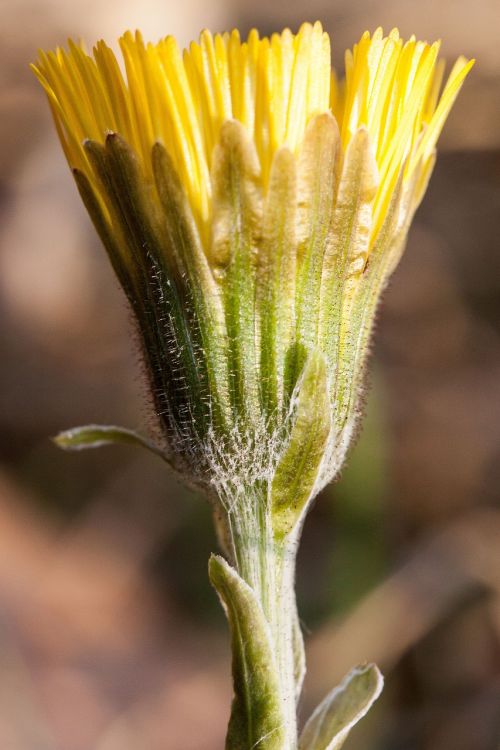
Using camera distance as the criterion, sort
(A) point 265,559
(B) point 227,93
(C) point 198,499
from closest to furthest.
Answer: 1. (B) point 227,93
2. (A) point 265,559
3. (C) point 198,499

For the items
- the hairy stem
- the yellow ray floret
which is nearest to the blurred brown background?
the hairy stem

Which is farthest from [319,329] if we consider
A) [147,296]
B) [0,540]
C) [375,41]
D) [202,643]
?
[0,540]

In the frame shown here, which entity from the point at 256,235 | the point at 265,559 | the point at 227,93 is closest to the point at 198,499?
the point at 265,559

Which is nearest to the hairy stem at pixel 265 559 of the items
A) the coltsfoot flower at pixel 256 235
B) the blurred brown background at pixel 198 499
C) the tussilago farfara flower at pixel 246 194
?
the coltsfoot flower at pixel 256 235

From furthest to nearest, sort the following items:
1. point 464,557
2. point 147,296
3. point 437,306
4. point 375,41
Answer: point 437,306 → point 464,557 → point 147,296 → point 375,41

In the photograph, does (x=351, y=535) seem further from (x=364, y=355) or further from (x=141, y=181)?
(x=141, y=181)

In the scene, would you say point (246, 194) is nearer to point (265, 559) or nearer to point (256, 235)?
point (256, 235)
